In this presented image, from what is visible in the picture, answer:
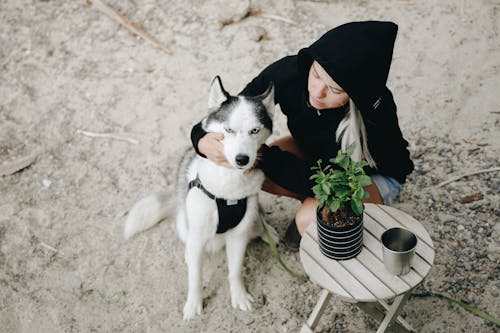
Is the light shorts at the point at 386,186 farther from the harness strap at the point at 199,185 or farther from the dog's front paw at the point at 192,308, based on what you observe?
the dog's front paw at the point at 192,308

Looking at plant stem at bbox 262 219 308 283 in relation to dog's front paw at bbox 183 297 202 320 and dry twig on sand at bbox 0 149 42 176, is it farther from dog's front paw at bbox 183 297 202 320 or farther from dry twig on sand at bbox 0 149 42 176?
dry twig on sand at bbox 0 149 42 176

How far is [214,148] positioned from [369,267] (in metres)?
0.89

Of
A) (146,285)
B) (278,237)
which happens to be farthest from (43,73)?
(278,237)

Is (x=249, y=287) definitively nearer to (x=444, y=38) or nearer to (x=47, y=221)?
(x=47, y=221)

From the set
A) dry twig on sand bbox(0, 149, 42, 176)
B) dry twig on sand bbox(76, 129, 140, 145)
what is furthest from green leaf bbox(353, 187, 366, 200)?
dry twig on sand bbox(0, 149, 42, 176)

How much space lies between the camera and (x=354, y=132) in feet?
7.83

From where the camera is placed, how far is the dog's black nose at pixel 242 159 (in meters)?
2.20

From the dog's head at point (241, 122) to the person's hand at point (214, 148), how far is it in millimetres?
34

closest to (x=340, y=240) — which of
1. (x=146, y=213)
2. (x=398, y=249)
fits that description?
(x=398, y=249)

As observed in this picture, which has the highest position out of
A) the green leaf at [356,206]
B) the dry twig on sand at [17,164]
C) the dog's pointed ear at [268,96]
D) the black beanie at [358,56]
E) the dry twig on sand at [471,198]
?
the black beanie at [358,56]

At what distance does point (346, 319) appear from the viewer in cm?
275

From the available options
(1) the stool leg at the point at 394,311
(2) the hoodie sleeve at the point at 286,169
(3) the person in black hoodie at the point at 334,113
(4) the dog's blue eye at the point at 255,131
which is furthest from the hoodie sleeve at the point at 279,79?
(1) the stool leg at the point at 394,311

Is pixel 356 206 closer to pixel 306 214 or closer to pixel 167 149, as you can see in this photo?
pixel 306 214

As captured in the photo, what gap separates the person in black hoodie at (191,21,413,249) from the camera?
206cm
